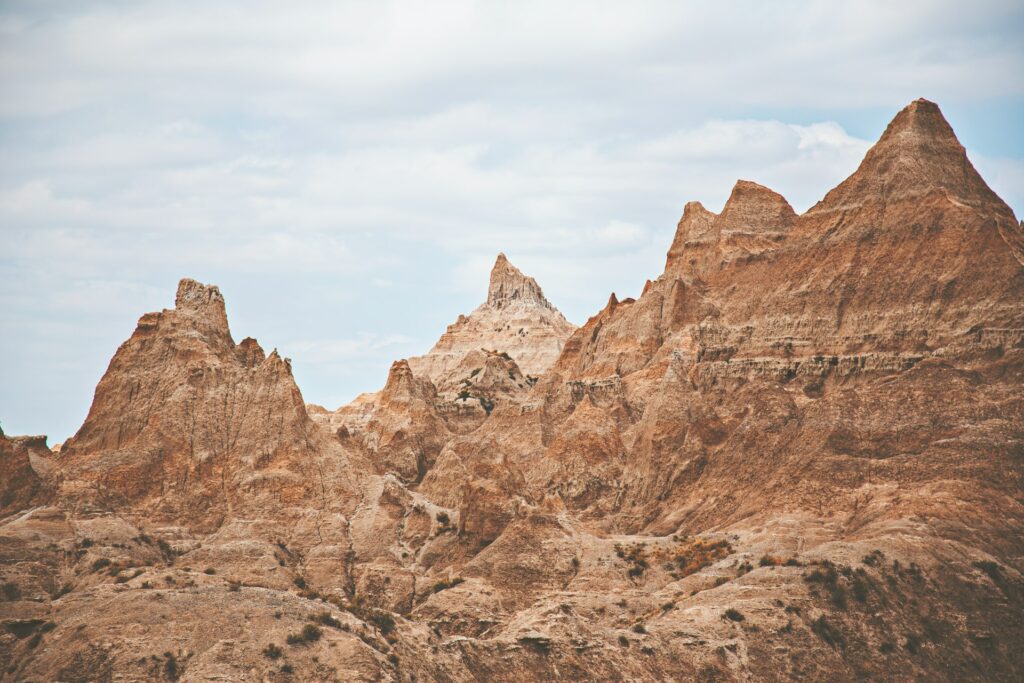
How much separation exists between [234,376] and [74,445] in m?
14.4

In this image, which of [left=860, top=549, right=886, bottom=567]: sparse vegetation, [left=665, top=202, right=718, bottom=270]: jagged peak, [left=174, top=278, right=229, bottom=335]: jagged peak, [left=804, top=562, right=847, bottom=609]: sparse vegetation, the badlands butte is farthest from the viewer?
[left=665, top=202, right=718, bottom=270]: jagged peak

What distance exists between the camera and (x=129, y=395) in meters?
123

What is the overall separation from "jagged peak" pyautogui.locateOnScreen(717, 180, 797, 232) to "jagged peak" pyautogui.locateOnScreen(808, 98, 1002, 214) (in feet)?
34.8

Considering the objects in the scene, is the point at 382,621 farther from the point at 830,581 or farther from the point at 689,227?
the point at 689,227

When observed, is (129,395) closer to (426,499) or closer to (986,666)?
(426,499)

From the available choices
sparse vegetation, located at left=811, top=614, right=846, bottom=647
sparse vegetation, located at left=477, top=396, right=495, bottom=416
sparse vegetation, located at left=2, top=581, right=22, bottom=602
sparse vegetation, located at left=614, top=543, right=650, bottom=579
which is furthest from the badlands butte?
sparse vegetation, located at left=477, top=396, right=495, bottom=416

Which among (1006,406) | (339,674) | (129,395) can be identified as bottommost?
(339,674)

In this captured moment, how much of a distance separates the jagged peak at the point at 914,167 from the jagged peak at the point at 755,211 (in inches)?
418

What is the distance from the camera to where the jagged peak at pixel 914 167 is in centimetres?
12331

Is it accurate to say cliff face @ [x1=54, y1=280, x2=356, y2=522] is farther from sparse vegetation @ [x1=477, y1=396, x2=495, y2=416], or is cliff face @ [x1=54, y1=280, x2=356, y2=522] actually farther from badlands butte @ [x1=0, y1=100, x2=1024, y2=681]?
sparse vegetation @ [x1=477, y1=396, x2=495, y2=416]

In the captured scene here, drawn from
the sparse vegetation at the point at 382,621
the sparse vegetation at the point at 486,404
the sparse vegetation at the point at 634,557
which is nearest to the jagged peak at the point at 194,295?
the sparse vegetation at the point at 486,404

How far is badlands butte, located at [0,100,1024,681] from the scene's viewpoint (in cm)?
7538

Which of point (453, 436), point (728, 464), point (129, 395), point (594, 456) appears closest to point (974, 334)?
point (728, 464)

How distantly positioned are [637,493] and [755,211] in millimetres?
39809
